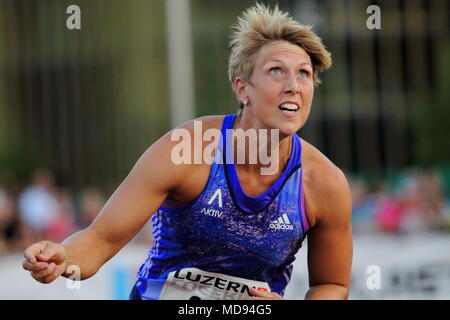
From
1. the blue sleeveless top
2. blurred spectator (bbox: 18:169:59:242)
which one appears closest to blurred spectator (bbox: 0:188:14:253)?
blurred spectator (bbox: 18:169:59:242)

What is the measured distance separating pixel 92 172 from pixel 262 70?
61.5 feet

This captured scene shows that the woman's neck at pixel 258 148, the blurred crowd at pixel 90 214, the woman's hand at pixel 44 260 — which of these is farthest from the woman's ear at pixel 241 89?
the blurred crowd at pixel 90 214

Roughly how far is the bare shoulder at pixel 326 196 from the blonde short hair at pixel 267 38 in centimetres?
54

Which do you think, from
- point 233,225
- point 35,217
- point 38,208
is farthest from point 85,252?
point 38,208

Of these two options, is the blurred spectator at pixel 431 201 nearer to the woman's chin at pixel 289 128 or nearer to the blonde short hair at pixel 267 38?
the blonde short hair at pixel 267 38

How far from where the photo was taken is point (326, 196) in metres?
5.00

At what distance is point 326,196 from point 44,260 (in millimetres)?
1571

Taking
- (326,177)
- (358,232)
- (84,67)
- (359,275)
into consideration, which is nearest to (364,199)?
(358,232)

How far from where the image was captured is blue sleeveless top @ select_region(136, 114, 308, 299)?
4891 millimetres

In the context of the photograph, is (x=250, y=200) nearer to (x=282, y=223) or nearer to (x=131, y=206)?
(x=282, y=223)

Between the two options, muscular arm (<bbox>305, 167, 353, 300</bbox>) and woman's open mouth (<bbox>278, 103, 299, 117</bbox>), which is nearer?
woman's open mouth (<bbox>278, 103, 299, 117</bbox>)

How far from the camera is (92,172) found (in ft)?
76.5

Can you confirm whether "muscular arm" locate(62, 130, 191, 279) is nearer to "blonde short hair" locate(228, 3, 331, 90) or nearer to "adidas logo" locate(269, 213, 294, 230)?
"adidas logo" locate(269, 213, 294, 230)
